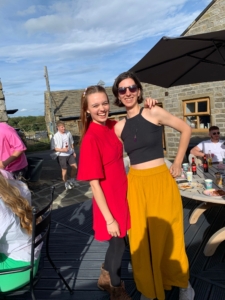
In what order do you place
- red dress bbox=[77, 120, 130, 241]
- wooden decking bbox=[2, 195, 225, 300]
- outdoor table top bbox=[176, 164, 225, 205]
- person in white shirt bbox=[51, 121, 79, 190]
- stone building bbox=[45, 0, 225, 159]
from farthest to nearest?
stone building bbox=[45, 0, 225, 159], person in white shirt bbox=[51, 121, 79, 190], outdoor table top bbox=[176, 164, 225, 205], wooden decking bbox=[2, 195, 225, 300], red dress bbox=[77, 120, 130, 241]

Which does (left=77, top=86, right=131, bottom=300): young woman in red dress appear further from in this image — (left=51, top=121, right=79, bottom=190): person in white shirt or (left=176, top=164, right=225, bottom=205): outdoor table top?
(left=51, top=121, right=79, bottom=190): person in white shirt

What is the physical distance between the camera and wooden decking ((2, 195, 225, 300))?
7.93 ft

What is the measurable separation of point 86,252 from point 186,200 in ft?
7.51

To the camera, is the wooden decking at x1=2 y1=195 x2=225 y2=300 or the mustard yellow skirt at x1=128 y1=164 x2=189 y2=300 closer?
the mustard yellow skirt at x1=128 y1=164 x2=189 y2=300

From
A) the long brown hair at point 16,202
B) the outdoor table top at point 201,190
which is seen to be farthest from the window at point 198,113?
the long brown hair at point 16,202

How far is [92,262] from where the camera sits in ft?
9.73

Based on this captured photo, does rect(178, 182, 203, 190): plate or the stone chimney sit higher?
the stone chimney

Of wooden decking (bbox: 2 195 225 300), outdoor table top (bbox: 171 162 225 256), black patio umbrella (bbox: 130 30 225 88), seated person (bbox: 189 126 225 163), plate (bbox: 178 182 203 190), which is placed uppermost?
black patio umbrella (bbox: 130 30 225 88)

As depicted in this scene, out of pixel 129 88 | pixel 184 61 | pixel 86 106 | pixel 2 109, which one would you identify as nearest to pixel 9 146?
pixel 86 106

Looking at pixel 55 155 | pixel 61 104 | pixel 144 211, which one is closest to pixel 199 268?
pixel 144 211

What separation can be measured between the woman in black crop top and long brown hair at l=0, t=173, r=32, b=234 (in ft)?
2.63

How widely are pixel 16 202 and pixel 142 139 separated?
105cm

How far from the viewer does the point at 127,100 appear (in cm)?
190

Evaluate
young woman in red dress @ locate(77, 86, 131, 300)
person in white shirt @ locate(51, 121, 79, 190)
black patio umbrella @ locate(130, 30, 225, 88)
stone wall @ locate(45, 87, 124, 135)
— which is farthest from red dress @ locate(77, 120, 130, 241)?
stone wall @ locate(45, 87, 124, 135)
